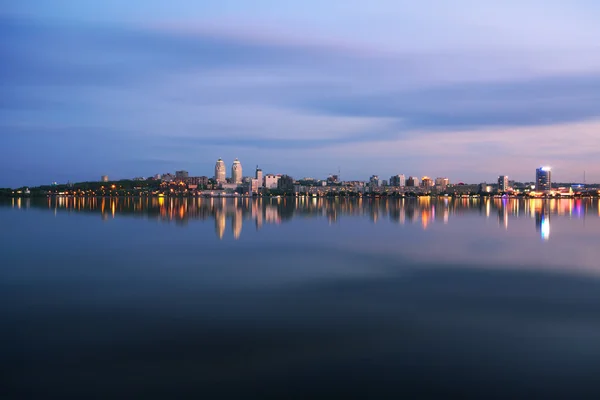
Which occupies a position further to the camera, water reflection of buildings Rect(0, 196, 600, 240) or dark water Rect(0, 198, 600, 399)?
water reflection of buildings Rect(0, 196, 600, 240)

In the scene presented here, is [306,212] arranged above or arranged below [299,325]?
above

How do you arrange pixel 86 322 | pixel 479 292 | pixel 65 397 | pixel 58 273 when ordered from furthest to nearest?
pixel 58 273 → pixel 479 292 → pixel 86 322 → pixel 65 397

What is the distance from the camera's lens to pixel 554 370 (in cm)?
933

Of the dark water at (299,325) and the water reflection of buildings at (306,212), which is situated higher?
the water reflection of buildings at (306,212)

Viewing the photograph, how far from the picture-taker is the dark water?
8672 millimetres

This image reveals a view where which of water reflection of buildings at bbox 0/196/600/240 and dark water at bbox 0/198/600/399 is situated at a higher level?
water reflection of buildings at bbox 0/196/600/240

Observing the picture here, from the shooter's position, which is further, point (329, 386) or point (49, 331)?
point (49, 331)

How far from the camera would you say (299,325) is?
12.0m

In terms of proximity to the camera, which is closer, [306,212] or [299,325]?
[299,325]

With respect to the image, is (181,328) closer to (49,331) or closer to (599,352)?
(49,331)

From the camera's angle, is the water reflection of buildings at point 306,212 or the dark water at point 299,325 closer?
the dark water at point 299,325

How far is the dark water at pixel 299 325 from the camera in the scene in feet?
28.5

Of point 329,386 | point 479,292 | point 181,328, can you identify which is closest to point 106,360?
point 181,328

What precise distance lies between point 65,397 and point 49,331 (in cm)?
404
